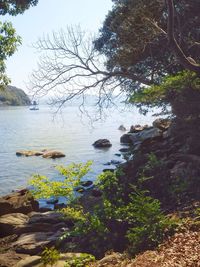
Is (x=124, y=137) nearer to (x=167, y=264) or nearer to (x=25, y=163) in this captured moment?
(x=25, y=163)

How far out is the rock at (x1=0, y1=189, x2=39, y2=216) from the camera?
47.2ft

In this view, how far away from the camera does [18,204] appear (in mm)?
14922

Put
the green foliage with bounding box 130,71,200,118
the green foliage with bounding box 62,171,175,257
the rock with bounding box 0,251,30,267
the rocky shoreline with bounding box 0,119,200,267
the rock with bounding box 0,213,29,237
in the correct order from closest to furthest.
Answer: the green foliage with bounding box 62,171,175,257, the rocky shoreline with bounding box 0,119,200,267, the rock with bounding box 0,251,30,267, the green foliage with bounding box 130,71,200,118, the rock with bounding box 0,213,29,237

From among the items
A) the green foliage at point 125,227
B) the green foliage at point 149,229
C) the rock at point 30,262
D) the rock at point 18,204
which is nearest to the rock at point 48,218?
the rock at point 18,204

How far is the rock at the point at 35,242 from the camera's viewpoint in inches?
372

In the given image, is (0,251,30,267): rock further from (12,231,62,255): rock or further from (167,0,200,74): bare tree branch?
(167,0,200,74): bare tree branch

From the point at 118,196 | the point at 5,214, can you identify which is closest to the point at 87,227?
the point at 118,196

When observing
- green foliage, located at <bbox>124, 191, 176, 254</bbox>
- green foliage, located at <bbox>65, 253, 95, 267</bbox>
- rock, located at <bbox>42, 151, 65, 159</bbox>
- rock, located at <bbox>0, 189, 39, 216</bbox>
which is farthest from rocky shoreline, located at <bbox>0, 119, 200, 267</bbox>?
rock, located at <bbox>42, 151, 65, 159</bbox>

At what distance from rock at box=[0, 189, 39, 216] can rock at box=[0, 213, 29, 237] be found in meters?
0.75

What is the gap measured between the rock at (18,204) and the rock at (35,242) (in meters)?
3.70

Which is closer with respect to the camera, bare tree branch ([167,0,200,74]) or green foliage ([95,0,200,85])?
bare tree branch ([167,0,200,74])

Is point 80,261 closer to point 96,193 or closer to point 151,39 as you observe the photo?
point 96,193

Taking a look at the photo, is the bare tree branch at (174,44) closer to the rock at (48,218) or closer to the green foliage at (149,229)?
the green foliage at (149,229)

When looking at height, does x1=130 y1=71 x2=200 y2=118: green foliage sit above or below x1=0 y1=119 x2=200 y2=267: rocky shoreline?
above
